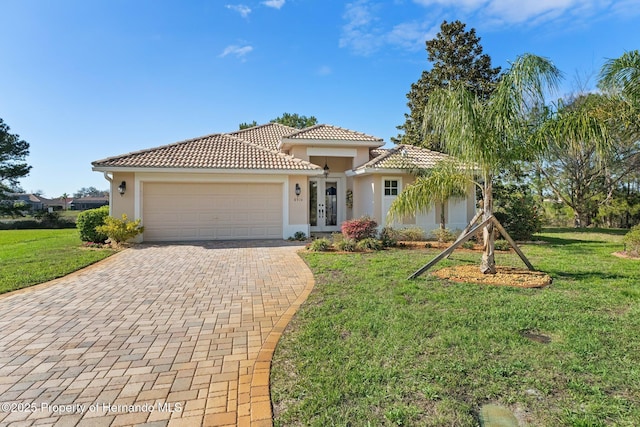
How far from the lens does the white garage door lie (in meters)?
14.6

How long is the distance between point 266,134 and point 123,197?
36.2 feet

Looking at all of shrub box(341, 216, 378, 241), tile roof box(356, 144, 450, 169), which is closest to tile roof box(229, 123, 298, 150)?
tile roof box(356, 144, 450, 169)

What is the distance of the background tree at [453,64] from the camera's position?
2659 centimetres

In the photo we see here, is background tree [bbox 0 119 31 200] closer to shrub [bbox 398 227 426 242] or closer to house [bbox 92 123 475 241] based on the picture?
house [bbox 92 123 475 241]

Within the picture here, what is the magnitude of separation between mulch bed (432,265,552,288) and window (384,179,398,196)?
8073 mm

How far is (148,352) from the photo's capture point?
4.12 meters

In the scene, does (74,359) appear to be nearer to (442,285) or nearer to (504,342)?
(504,342)

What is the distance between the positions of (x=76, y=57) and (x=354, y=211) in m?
14.9

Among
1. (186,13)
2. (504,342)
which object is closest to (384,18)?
(186,13)

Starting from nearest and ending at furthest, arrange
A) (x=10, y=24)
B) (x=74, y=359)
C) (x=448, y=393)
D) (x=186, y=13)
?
(x=448, y=393), (x=74, y=359), (x=10, y=24), (x=186, y=13)

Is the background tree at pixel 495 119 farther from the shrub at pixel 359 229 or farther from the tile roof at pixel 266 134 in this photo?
the tile roof at pixel 266 134

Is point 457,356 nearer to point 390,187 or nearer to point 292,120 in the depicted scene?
point 390,187

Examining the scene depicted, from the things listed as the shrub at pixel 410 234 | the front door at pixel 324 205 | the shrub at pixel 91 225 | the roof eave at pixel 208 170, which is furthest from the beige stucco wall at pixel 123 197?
the shrub at pixel 410 234

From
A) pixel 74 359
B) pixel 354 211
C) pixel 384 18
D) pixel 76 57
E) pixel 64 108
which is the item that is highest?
pixel 384 18
